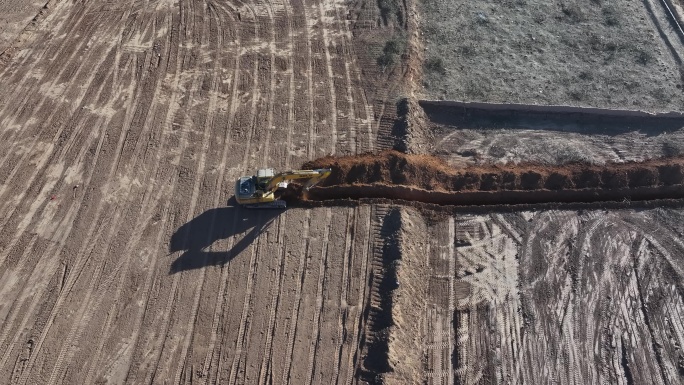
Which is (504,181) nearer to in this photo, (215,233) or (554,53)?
(554,53)

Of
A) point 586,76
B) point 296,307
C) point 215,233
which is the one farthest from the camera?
point 586,76

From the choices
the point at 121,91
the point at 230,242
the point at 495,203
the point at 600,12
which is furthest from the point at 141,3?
the point at 600,12

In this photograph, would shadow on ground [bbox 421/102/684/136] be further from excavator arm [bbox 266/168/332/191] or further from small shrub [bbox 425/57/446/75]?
excavator arm [bbox 266/168/332/191]

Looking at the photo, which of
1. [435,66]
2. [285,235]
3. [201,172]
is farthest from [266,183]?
[435,66]

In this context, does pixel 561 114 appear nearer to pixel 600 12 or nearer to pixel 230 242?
pixel 600 12

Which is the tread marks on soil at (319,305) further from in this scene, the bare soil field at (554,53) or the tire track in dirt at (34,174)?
the tire track in dirt at (34,174)

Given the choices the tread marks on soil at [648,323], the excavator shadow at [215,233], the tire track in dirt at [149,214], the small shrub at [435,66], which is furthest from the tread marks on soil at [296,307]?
the tread marks on soil at [648,323]
